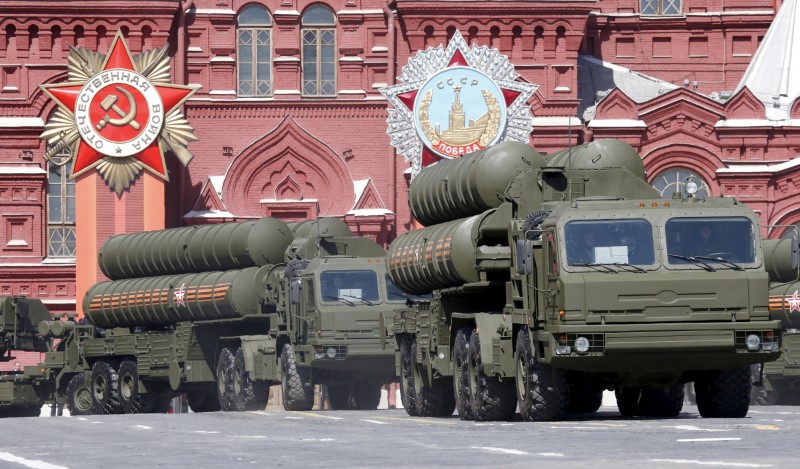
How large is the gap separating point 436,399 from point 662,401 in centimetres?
434

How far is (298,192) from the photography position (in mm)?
54844

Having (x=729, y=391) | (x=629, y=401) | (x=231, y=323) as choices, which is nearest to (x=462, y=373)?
(x=629, y=401)

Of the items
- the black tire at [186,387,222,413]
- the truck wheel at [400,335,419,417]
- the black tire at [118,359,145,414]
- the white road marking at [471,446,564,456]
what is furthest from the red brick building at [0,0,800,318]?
the white road marking at [471,446,564,456]

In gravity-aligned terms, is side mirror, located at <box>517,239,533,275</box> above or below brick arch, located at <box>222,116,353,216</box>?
below

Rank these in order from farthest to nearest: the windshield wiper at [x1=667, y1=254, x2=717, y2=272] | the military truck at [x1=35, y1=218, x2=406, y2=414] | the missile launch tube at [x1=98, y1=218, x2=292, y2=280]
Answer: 1. the missile launch tube at [x1=98, y1=218, x2=292, y2=280]
2. the military truck at [x1=35, y1=218, x2=406, y2=414]
3. the windshield wiper at [x1=667, y1=254, x2=717, y2=272]

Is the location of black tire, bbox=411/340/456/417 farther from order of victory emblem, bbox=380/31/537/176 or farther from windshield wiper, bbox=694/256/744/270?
order of victory emblem, bbox=380/31/537/176

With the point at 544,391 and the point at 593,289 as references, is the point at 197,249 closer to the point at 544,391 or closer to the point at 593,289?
the point at 544,391

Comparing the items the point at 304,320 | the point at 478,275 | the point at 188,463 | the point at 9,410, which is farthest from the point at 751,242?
the point at 9,410

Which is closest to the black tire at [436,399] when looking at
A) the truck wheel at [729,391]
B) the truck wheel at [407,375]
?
the truck wheel at [407,375]

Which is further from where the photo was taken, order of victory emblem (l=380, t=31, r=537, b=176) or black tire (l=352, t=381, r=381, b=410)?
order of victory emblem (l=380, t=31, r=537, b=176)

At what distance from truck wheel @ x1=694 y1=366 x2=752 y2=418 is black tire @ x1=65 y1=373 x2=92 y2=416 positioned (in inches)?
807

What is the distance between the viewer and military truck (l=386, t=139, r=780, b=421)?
71.1 feet

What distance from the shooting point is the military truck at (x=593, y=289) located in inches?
853

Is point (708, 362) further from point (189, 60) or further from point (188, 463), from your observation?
point (189, 60)
